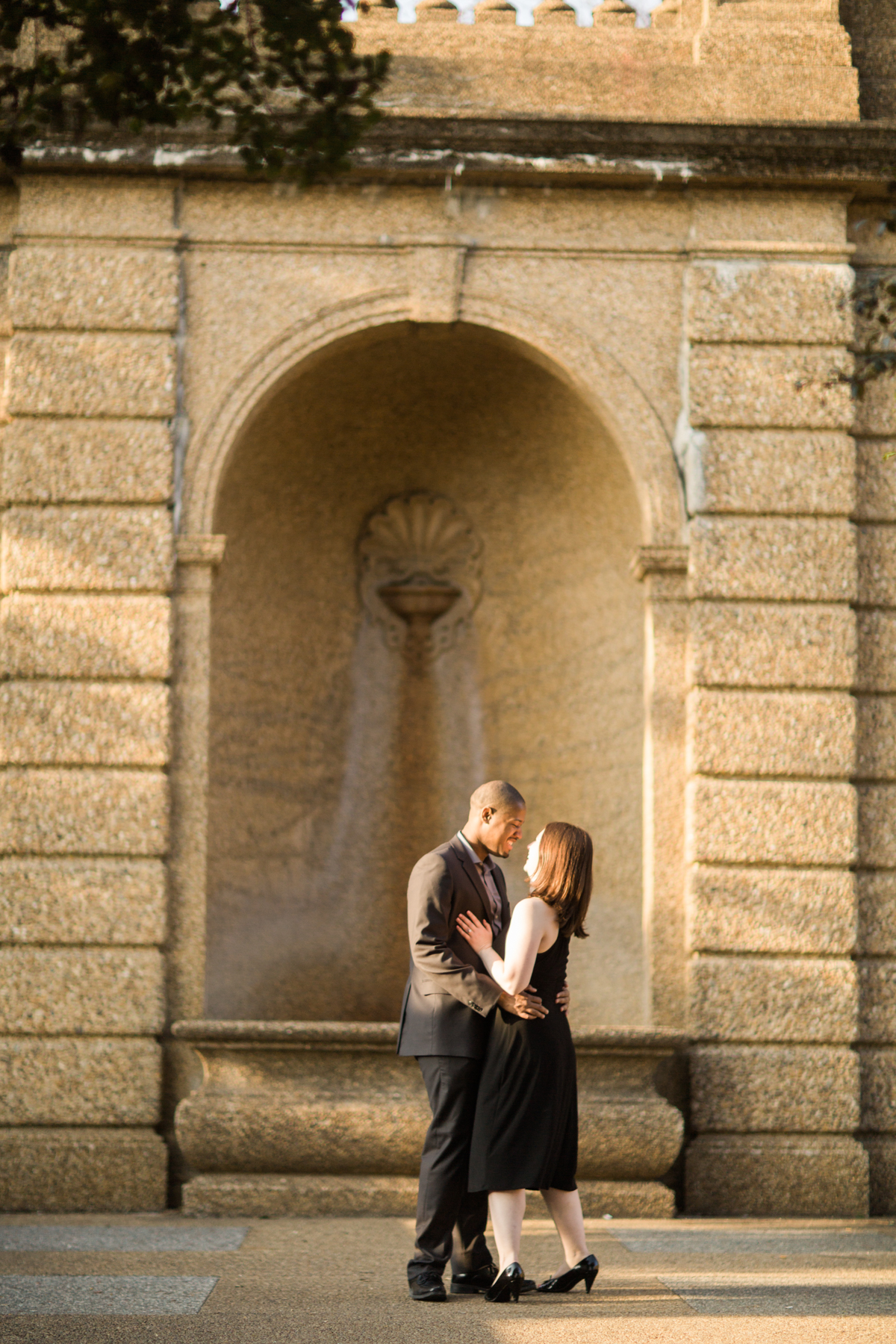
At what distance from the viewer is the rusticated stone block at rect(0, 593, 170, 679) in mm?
6531

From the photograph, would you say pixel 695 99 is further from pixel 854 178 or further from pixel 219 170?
pixel 219 170

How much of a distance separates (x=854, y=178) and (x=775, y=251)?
0.49m

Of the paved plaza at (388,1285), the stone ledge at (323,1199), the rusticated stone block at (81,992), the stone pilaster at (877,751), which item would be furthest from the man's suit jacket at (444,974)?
the stone pilaster at (877,751)

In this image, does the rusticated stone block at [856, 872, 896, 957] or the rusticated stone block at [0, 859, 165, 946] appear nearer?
the rusticated stone block at [0, 859, 165, 946]

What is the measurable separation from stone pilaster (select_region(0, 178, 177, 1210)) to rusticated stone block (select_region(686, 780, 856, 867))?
2413 millimetres

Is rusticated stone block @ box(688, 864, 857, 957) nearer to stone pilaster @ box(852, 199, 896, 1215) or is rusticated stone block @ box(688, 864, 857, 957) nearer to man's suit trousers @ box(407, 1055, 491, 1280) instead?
stone pilaster @ box(852, 199, 896, 1215)

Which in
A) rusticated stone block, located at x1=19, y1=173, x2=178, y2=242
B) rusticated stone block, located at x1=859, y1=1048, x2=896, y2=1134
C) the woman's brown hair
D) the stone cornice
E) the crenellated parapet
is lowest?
rusticated stone block, located at x1=859, y1=1048, x2=896, y2=1134

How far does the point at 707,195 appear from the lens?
691 cm

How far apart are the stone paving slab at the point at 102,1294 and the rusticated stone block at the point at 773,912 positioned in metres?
2.74

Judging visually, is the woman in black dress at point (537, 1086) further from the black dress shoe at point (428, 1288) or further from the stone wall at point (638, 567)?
the stone wall at point (638, 567)

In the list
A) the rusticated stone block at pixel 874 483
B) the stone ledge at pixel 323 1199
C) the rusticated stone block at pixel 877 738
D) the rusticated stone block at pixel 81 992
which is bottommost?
the stone ledge at pixel 323 1199

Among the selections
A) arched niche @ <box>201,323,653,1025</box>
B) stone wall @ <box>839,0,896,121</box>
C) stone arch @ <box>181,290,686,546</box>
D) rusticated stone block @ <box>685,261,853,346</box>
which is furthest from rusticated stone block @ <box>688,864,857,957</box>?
stone wall @ <box>839,0,896,121</box>

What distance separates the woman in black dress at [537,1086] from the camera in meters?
4.44

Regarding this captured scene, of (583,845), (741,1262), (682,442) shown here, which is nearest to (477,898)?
(583,845)
